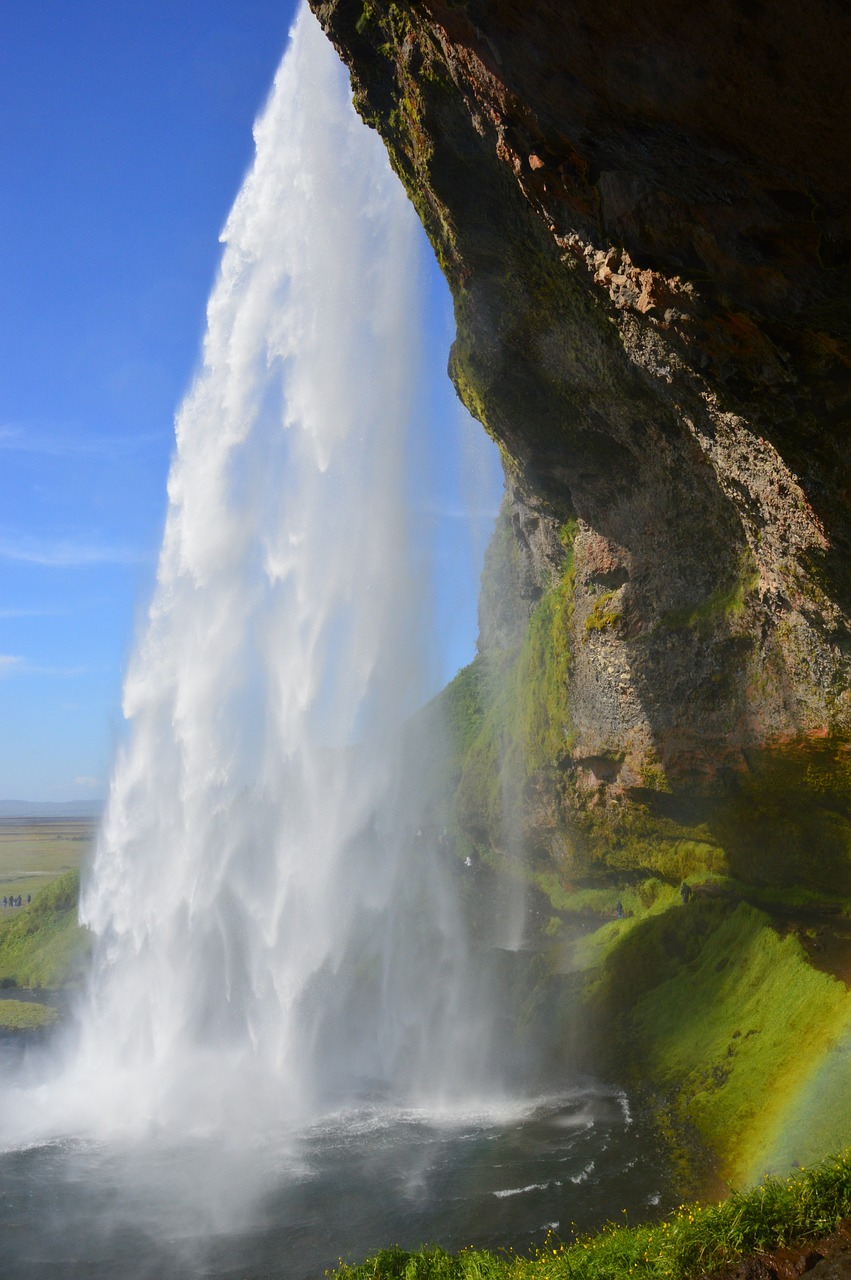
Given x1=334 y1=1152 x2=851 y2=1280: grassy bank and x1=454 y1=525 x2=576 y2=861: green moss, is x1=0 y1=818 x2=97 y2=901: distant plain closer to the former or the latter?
x1=454 y1=525 x2=576 y2=861: green moss

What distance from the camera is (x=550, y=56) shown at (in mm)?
7590

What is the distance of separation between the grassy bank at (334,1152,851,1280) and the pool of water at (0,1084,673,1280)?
90.4 inches

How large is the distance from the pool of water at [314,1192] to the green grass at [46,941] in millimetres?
19538

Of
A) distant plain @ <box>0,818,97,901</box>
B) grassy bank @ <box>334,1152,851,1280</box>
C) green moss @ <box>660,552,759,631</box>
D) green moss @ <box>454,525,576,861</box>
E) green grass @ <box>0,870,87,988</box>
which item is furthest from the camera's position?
distant plain @ <box>0,818,97,901</box>

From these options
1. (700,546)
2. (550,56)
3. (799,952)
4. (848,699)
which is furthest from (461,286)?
(799,952)

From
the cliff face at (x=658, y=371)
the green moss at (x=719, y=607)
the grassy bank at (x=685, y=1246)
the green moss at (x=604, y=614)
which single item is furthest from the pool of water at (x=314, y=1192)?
the green moss at (x=604, y=614)

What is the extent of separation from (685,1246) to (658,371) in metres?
11.8

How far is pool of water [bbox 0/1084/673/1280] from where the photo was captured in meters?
13.0

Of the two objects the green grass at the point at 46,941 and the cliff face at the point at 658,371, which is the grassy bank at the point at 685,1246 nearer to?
the cliff face at the point at 658,371

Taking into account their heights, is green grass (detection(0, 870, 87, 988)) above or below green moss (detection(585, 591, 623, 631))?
below

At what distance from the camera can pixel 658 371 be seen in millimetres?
13188

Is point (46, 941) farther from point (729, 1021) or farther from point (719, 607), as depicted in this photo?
point (719, 607)

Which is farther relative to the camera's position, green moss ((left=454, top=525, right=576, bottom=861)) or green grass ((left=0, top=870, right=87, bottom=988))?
green grass ((left=0, top=870, right=87, bottom=988))

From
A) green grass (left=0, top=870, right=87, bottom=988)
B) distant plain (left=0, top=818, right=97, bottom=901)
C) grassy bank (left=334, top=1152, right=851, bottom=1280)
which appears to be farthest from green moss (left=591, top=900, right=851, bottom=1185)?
distant plain (left=0, top=818, right=97, bottom=901)
